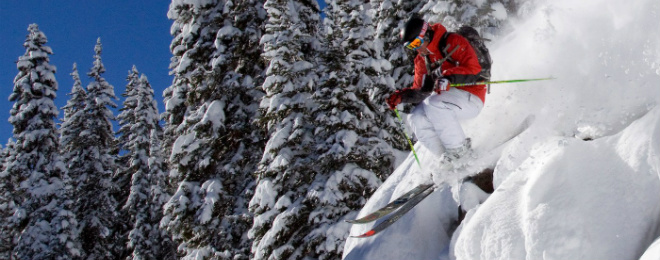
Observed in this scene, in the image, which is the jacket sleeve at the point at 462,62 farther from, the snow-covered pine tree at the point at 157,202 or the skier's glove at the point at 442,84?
the snow-covered pine tree at the point at 157,202

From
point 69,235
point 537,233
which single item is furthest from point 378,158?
point 69,235

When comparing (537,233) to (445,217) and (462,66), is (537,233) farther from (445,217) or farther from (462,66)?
(462,66)

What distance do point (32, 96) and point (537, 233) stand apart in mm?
26814

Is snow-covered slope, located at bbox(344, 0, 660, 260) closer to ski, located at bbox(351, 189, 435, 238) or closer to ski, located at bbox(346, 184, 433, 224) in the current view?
ski, located at bbox(351, 189, 435, 238)

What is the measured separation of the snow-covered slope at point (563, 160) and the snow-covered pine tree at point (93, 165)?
77.5 ft

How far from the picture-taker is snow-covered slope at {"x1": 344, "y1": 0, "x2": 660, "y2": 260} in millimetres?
4301

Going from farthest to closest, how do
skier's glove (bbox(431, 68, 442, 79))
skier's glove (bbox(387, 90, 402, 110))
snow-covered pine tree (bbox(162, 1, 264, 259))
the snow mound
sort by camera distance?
snow-covered pine tree (bbox(162, 1, 264, 259)) → skier's glove (bbox(387, 90, 402, 110)) → skier's glove (bbox(431, 68, 442, 79)) → the snow mound

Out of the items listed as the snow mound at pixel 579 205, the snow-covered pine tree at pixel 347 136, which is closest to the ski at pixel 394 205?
the snow mound at pixel 579 205

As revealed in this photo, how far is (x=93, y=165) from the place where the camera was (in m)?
28.5

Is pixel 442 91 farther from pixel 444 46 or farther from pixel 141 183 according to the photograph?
pixel 141 183

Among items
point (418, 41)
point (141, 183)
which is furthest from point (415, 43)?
point (141, 183)

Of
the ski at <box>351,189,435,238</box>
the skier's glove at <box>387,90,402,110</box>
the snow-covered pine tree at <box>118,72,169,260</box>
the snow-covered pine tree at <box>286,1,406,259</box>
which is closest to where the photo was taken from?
the ski at <box>351,189,435,238</box>

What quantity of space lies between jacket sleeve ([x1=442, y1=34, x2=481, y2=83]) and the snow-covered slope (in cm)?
95

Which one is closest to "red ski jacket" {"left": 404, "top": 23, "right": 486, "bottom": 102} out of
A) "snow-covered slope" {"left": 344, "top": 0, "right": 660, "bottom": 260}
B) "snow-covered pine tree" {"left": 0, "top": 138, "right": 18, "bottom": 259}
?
"snow-covered slope" {"left": 344, "top": 0, "right": 660, "bottom": 260}
